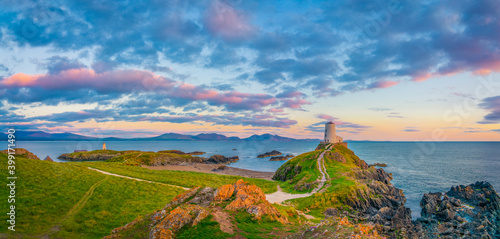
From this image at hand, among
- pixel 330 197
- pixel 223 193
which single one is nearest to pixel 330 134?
pixel 330 197

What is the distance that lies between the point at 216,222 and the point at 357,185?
3930cm

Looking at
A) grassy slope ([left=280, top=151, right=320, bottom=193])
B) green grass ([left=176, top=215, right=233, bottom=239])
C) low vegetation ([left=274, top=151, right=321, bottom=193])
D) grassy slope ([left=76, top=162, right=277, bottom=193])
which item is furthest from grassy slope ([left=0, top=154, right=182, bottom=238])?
grassy slope ([left=280, top=151, right=320, bottom=193])

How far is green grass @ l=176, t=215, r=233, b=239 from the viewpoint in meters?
15.8

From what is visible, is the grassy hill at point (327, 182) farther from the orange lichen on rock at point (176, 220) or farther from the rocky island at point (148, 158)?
the rocky island at point (148, 158)

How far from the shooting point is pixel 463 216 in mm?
37938

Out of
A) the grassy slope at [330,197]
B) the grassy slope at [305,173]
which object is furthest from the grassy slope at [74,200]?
the grassy slope at [305,173]

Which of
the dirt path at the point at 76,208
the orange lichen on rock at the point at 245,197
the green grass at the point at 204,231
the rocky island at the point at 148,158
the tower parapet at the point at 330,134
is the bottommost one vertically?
the rocky island at the point at 148,158

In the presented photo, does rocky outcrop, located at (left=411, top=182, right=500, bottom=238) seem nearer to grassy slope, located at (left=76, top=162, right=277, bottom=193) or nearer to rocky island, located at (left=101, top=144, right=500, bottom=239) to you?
rocky island, located at (left=101, top=144, right=500, bottom=239)

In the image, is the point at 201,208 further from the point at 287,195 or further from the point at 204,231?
the point at 287,195

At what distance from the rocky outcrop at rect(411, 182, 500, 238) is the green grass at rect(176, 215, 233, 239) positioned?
2668 cm

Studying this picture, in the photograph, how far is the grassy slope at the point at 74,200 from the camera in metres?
24.2

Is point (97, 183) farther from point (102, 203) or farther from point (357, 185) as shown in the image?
point (357, 185)

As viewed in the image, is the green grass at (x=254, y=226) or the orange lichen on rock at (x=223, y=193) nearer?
the green grass at (x=254, y=226)

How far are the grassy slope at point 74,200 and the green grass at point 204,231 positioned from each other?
12.6 m
